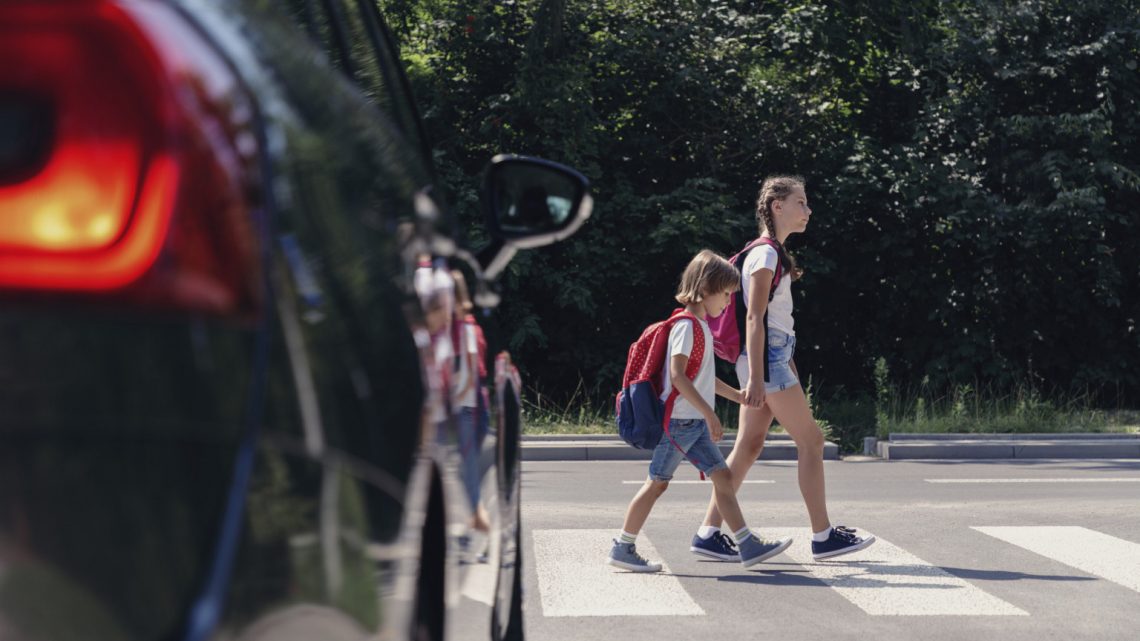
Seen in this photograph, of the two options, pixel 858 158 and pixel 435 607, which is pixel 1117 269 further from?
pixel 435 607

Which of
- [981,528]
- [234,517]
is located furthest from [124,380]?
[981,528]

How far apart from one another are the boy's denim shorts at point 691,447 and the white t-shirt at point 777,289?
2.17 feet

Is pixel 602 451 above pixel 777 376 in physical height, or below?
below

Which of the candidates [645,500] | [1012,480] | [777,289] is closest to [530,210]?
[645,500]

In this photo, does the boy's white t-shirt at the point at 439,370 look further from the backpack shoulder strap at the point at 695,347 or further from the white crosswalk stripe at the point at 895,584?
the backpack shoulder strap at the point at 695,347

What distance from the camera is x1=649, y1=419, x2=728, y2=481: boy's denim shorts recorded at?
277 inches

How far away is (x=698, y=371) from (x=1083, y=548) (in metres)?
2.26

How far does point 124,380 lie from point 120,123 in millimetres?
192

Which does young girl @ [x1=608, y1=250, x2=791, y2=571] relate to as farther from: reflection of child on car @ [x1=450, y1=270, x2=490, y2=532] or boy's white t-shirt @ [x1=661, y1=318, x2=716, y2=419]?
reflection of child on car @ [x1=450, y1=270, x2=490, y2=532]

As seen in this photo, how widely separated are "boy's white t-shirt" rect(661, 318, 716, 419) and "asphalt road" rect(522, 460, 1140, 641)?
2.47 feet

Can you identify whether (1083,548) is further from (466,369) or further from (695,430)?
(466,369)

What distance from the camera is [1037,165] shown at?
19062 mm

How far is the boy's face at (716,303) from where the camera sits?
7.20 meters

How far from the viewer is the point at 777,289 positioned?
731 cm
